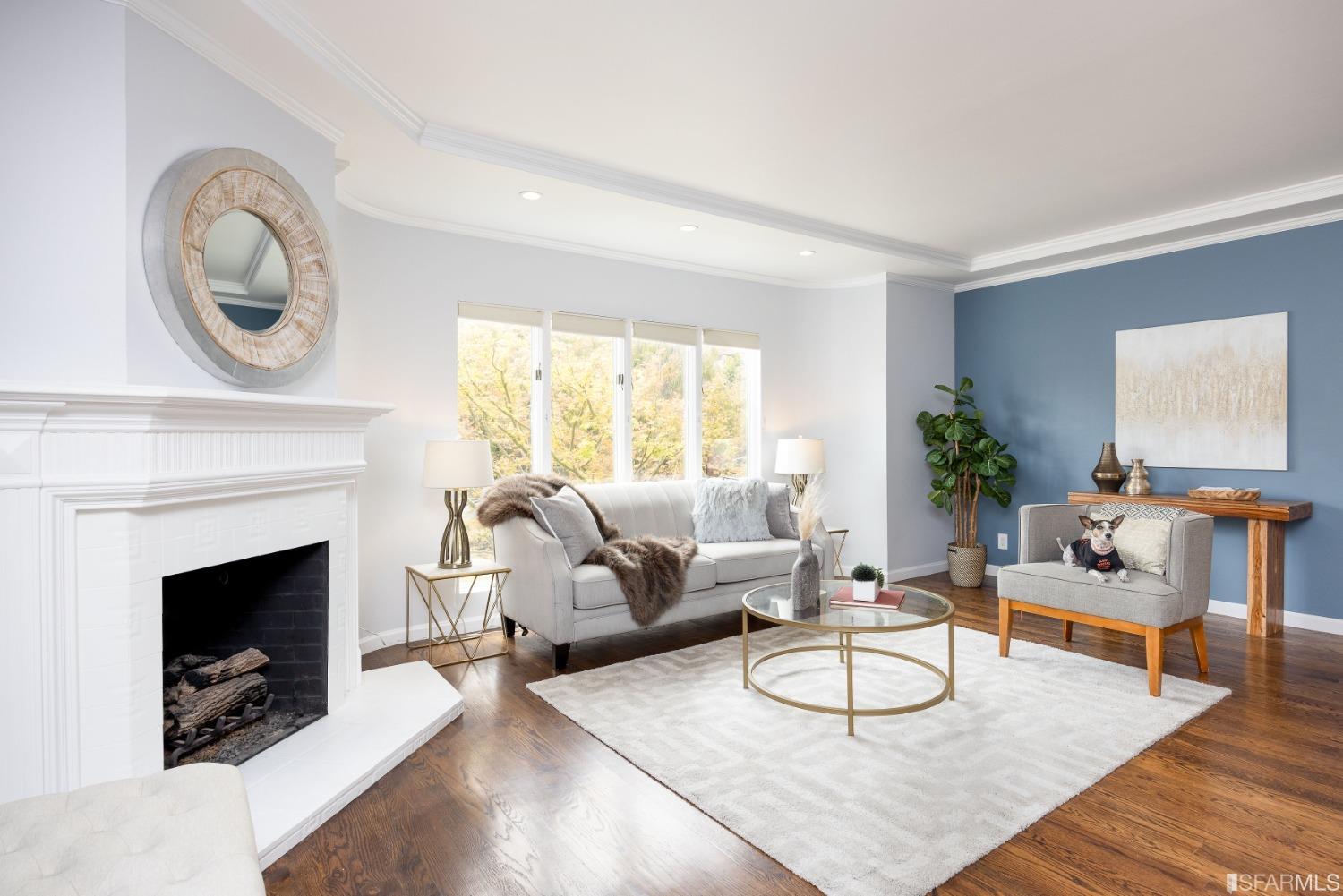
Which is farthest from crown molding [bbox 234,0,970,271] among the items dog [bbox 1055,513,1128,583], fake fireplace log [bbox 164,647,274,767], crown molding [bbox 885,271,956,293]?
dog [bbox 1055,513,1128,583]

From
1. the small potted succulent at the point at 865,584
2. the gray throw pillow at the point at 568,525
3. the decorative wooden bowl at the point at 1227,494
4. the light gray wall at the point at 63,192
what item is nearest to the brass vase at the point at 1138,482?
the decorative wooden bowl at the point at 1227,494

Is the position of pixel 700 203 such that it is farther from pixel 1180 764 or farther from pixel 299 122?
pixel 1180 764

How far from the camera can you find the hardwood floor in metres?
1.92

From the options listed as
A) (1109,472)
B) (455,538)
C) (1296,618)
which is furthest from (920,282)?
(455,538)

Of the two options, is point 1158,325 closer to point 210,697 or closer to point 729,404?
point 729,404

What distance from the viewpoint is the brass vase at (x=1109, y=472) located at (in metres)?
5.00

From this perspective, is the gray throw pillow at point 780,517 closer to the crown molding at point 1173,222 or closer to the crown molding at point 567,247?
the crown molding at point 567,247

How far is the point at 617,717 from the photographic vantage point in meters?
3.00

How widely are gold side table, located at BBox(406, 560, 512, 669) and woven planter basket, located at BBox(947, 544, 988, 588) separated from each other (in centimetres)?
349

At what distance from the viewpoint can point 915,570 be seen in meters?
5.94

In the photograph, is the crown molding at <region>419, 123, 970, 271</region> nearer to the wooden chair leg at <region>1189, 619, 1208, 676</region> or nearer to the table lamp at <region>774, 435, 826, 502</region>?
the table lamp at <region>774, 435, 826, 502</region>

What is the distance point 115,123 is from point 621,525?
3113 millimetres

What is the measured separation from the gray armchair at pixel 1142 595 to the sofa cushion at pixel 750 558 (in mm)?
1228

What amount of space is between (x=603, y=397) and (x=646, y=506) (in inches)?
34.6
